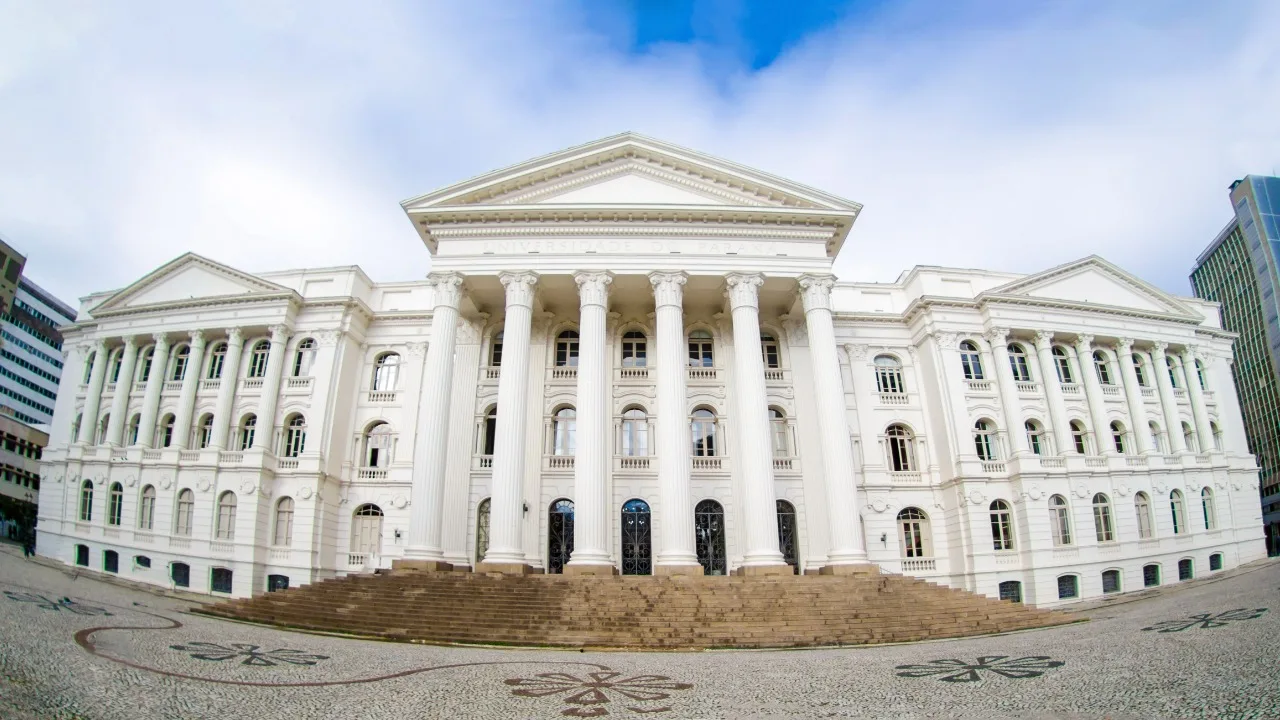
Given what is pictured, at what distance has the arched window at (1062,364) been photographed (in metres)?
30.4

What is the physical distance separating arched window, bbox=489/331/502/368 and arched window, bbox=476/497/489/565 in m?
5.52

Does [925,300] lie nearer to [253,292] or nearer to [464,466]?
[464,466]

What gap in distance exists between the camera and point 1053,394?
29.1 meters

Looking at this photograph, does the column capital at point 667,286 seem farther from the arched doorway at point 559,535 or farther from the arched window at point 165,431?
the arched window at point 165,431

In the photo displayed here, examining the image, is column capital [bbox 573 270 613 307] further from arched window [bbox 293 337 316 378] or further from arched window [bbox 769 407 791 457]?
arched window [bbox 293 337 316 378]

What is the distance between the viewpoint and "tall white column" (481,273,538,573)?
21297 mm

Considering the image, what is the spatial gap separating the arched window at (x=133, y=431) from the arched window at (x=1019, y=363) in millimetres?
38094

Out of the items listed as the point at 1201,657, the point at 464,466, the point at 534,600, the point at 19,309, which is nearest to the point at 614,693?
the point at 1201,657

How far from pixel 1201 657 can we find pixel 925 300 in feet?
70.1

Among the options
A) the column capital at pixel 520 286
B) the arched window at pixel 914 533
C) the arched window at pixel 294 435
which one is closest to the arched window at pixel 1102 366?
the arched window at pixel 914 533

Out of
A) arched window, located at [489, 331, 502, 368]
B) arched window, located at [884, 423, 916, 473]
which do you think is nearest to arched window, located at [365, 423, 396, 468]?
arched window, located at [489, 331, 502, 368]

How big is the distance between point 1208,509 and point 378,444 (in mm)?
35589

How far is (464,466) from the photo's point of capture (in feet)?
84.1

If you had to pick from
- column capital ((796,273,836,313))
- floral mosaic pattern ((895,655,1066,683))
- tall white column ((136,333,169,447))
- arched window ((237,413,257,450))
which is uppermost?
column capital ((796,273,836,313))
